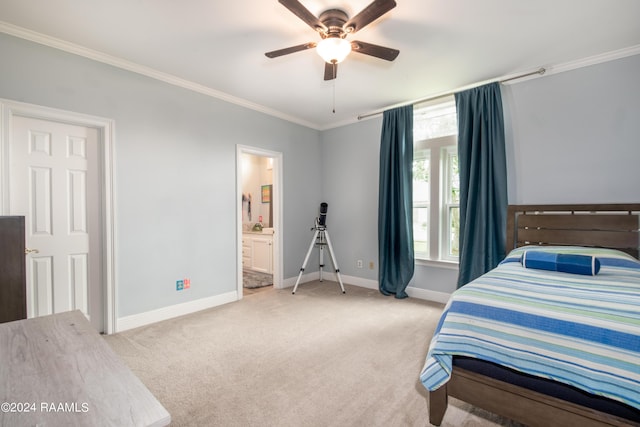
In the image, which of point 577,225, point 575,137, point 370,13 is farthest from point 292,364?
point 575,137

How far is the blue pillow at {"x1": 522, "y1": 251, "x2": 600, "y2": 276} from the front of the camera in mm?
1993

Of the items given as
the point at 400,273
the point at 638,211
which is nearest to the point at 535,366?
the point at 638,211

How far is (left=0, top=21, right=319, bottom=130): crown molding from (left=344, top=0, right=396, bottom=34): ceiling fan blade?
200 centimetres

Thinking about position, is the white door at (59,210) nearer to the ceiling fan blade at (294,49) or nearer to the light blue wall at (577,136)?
the ceiling fan blade at (294,49)

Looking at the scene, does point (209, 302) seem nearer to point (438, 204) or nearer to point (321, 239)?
point (321, 239)

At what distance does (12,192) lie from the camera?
2250 millimetres

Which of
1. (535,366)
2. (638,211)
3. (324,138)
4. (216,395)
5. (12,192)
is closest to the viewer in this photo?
(535,366)

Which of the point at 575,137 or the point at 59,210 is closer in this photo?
the point at 59,210

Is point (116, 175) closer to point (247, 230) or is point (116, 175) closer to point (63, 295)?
point (63, 295)

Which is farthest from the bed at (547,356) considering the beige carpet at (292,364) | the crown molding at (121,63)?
the crown molding at (121,63)

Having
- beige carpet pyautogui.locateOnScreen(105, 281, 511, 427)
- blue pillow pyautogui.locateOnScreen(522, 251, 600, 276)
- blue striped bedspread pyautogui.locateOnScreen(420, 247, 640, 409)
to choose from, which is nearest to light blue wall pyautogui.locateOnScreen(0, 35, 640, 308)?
beige carpet pyautogui.locateOnScreen(105, 281, 511, 427)

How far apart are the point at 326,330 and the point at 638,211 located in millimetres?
2840

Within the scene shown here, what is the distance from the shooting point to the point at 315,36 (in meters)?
2.37

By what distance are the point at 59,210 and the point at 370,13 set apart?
2864 millimetres
